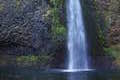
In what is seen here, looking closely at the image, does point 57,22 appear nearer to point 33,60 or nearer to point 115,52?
point 33,60

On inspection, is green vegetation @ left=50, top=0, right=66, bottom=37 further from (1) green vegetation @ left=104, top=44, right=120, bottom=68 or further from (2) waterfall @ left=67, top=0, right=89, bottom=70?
(1) green vegetation @ left=104, top=44, right=120, bottom=68

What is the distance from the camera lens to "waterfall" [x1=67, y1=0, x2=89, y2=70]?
1880 centimetres

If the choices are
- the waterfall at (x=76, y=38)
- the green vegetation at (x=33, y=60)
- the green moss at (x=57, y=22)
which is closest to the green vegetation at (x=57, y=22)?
the green moss at (x=57, y=22)

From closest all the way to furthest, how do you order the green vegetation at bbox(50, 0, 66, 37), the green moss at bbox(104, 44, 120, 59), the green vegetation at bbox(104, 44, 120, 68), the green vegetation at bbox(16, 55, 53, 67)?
the green vegetation at bbox(16, 55, 53, 67)
the green vegetation at bbox(50, 0, 66, 37)
the green vegetation at bbox(104, 44, 120, 68)
the green moss at bbox(104, 44, 120, 59)

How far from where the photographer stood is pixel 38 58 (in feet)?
61.7

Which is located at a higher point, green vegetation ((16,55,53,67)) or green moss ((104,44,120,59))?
green moss ((104,44,120,59))

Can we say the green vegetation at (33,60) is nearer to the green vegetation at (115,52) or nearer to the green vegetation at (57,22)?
the green vegetation at (57,22)

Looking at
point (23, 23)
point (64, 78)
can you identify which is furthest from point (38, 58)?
point (64, 78)

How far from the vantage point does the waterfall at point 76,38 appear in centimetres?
1880

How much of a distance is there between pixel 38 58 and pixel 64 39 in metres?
1.78

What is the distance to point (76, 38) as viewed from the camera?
1920 centimetres

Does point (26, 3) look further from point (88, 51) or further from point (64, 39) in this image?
point (88, 51)

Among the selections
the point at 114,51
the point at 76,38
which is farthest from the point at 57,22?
the point at 114,51

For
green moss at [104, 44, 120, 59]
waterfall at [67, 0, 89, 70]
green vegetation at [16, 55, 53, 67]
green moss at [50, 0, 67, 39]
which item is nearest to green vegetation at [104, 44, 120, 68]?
green moss at [104, 44, 120, 59]
